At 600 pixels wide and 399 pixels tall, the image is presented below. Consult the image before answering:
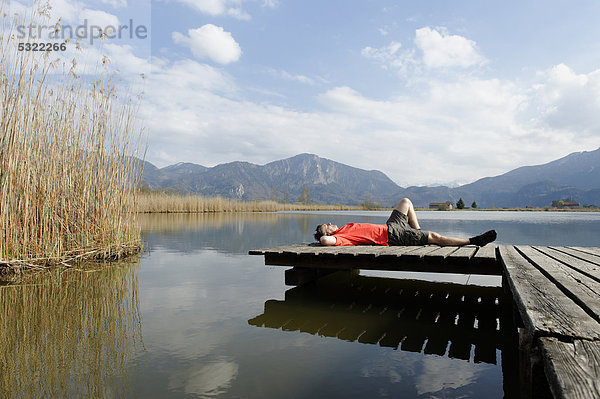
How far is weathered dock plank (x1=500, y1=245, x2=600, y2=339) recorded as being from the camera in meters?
1.35

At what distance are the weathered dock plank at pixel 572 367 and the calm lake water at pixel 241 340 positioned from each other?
1060mm

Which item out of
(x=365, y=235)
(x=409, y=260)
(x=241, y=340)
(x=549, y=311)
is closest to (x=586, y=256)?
(x=409, y=260)

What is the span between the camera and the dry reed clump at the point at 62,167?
188 inches

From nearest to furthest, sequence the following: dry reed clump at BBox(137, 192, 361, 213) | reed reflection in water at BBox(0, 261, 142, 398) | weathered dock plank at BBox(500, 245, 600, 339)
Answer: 1. weathered dock plank at BBox(500, 245, 600, 339)
2. reed reflection in water at BBox(0, 261, 142, 398)
3. dry reed clump at BBox(137, 192, 361, 213)

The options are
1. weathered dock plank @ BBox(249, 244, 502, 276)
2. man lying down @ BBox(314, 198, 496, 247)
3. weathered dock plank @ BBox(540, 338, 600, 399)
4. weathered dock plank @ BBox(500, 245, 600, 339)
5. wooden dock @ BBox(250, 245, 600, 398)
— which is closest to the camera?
weathered dock plank @ BBox(540, 338, 600, 399)

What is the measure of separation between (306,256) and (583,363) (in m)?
3.54

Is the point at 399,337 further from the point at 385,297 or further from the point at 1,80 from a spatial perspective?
the point at 1,80

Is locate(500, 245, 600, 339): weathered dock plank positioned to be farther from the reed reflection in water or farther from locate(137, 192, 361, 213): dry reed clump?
locate(137, 192, 361, 213): dry reed clump

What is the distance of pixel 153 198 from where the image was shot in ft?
73.9

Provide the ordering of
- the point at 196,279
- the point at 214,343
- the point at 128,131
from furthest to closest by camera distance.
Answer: the point at 128,131 → the point at 196,279 → the point at 214,343

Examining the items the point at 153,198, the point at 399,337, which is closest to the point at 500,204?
the point at 153,198

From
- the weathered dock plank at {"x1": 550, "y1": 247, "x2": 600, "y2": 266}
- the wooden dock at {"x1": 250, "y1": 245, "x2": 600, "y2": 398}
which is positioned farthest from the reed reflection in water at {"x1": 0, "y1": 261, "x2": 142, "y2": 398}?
the weathered dock plank at {"x1": 550, "y1": 247, "x2": 600, "y2": 266}

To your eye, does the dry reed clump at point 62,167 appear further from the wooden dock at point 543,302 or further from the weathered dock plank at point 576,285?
the weathered dock plank at point 576,285

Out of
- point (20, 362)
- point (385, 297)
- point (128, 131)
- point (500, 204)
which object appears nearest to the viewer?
point (20, 362)
